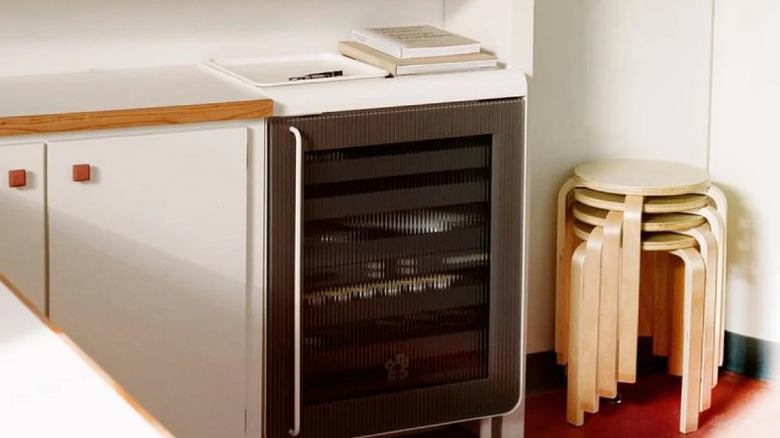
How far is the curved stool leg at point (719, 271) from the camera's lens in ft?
11.6

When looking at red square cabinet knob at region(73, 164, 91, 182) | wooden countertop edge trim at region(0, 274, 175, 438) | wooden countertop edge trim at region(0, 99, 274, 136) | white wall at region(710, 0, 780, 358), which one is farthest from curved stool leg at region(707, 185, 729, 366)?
wooden countertop edge trim at region(0, 274, 175, 438)

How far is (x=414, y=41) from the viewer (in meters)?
3.16

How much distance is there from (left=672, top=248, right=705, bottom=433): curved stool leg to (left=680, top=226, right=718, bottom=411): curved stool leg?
20mm

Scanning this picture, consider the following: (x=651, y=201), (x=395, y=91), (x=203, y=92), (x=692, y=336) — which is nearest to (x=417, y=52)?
(x=395, y=91)

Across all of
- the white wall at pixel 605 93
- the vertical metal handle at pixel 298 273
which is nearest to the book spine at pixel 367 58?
the vertical metal handle at pixel 298 273

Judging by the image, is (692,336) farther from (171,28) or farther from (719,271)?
(171,28)

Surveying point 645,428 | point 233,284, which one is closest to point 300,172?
point 233,284

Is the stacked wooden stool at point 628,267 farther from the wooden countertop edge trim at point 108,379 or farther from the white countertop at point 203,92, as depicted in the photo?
the wooden countertop edge trim at point 108,379

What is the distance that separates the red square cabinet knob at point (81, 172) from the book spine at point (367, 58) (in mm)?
725

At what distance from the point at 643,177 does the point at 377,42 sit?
817 mm

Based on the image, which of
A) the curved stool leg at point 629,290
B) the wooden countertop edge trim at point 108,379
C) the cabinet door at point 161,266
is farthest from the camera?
the curved stool leg at point 629,290

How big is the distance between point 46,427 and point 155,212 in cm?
134

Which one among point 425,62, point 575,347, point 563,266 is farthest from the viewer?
point 563,266

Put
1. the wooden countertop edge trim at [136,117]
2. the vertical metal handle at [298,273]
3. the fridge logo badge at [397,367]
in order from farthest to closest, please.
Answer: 1. the fridge logo badge at [397,367]
2. the vertical metal handle at [298,273]
3. the wooden countertop edge trim at [136,117]
